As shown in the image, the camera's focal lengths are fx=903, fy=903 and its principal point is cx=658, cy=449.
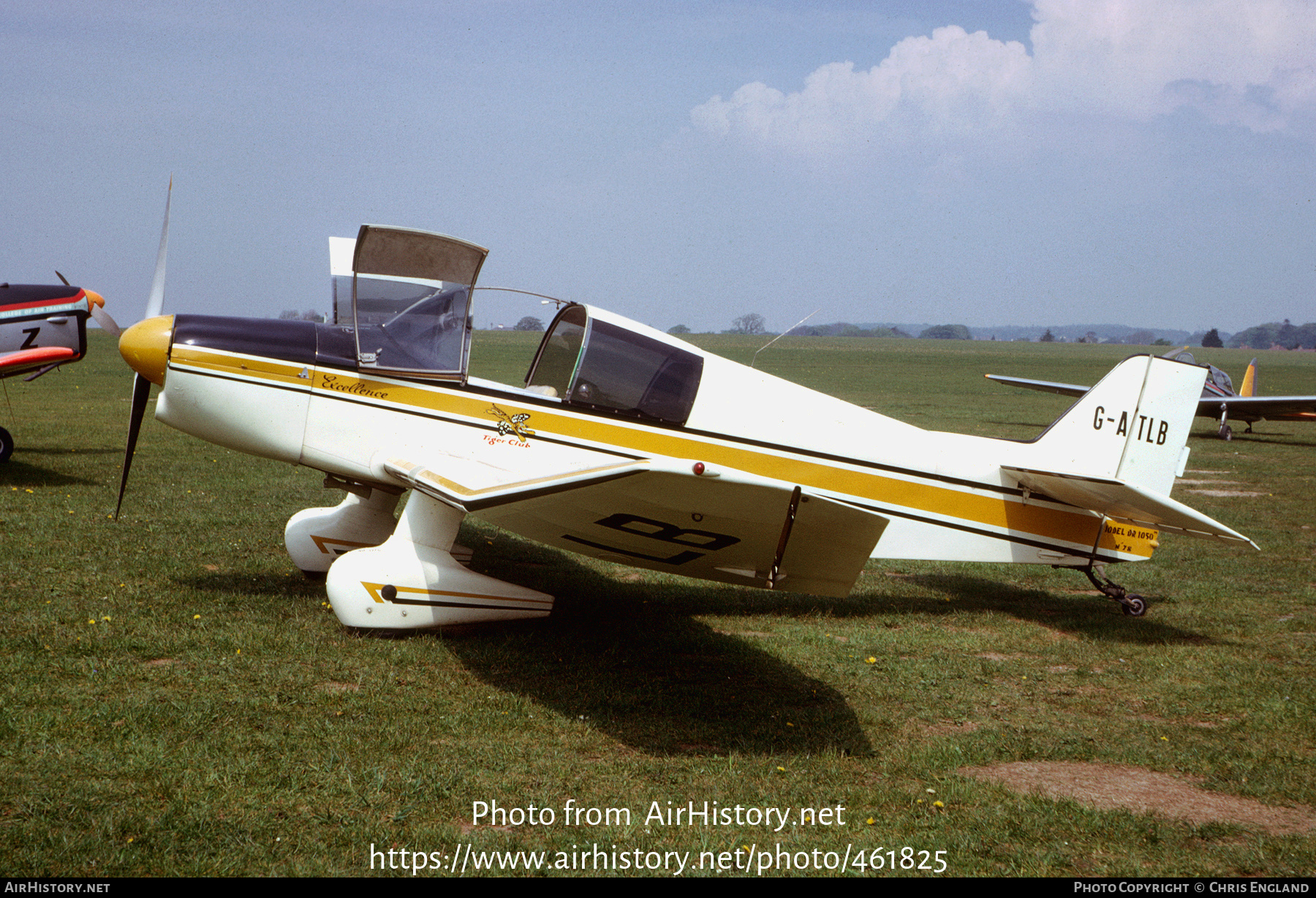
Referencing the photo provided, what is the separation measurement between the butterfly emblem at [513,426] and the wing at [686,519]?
0.52 meters

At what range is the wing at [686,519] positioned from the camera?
3.83 metres

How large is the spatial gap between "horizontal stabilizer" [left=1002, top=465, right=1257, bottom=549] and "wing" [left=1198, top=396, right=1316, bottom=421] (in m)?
17.5

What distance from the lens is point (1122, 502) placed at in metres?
6.36

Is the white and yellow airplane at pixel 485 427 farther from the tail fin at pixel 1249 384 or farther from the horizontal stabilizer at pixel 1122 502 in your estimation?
the tail fin at pixel 1249 384

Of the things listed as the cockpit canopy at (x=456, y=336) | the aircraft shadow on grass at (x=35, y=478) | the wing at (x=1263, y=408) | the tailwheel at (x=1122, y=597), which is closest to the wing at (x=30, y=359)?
the aircraft shadow on grass at (x=35, y=478)

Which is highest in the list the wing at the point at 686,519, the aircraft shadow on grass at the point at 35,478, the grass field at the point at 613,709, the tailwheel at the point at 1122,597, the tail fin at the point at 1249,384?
the tail fin at the point at 1249,384

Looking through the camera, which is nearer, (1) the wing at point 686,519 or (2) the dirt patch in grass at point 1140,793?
(1) the wing at point 686,519

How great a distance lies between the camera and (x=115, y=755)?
389 centimetres

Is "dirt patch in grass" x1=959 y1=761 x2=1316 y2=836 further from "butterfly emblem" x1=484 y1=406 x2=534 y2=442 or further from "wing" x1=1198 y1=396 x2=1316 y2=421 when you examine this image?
"wing" x1=1198 y1=396 x2=1316 y2=421

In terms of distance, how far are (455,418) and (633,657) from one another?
194 centimetres

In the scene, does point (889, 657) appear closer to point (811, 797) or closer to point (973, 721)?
point (973, 721)

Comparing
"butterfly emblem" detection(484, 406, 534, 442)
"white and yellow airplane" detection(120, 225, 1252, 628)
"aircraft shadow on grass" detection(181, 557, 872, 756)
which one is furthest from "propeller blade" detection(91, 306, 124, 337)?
"butterfly emblem" detection(484, 406, 534, 442)

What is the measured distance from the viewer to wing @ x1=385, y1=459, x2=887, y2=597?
12.6 feet

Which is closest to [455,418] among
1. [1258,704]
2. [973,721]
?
[973,721]
